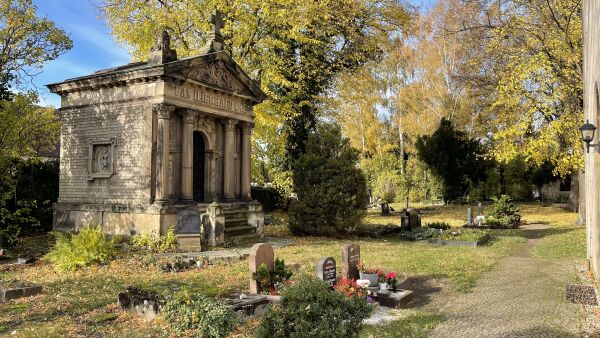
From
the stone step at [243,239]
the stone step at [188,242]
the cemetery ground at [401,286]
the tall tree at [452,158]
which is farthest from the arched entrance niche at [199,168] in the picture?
the tall tree at [452,158]

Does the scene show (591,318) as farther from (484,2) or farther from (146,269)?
(484,2)

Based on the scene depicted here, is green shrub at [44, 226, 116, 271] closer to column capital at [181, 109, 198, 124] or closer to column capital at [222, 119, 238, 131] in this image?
column capital at [181, 109, 198, 124]

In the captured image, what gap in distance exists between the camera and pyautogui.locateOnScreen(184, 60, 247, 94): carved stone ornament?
15770 mm

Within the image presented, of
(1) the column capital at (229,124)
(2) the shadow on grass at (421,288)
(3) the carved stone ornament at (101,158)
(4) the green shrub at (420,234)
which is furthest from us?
(4) the green shrub at (420,234)

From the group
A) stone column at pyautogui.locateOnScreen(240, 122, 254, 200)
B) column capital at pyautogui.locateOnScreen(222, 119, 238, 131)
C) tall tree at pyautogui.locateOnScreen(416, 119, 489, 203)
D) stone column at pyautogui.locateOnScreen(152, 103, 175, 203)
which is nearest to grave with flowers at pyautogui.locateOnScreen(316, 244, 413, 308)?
stone column at pyautogui.locateOnScreen(152, 103, 175, 203)

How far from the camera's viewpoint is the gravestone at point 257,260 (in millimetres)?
8508

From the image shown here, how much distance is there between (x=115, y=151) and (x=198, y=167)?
3238 millimetres

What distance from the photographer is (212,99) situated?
1683 cm

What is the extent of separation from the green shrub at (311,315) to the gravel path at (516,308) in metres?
2.13

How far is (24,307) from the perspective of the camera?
311 inches

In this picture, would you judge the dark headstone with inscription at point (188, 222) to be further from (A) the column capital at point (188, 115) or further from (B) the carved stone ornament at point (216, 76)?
(B) the carved stone ornament at point (216, 76)

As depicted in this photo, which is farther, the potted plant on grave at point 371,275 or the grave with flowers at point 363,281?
the potted plant on grave at point 371,275

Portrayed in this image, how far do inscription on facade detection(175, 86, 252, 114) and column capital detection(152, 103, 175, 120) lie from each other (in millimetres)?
607

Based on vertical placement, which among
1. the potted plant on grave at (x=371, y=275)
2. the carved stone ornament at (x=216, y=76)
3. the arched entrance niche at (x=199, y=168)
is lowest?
the potted plant on grave at (x=371, y=275)
